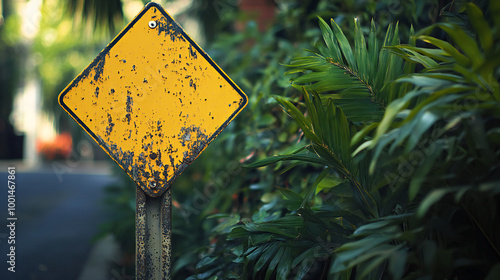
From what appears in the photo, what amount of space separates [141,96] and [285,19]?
2130mm

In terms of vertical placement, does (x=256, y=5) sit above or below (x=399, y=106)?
above

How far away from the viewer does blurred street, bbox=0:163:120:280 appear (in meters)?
3.25

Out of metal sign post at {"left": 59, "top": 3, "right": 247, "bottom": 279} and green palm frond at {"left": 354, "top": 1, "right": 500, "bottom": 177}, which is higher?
metal sign post at {"left": 59, "top": 3, "right": 247, "bottom": 279}

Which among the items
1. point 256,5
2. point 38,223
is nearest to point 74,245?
point 38,223

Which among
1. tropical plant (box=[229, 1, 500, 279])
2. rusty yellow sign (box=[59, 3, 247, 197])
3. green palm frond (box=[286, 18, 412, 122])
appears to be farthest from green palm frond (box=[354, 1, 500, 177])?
rusty yellow sign (box=[59, 3, 247, 197])

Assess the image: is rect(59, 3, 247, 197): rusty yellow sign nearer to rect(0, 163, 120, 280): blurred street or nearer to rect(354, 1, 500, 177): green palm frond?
rect(354, 1, 500, 177): green palm frond

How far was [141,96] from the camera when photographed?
1243mm

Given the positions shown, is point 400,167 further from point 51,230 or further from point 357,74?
point 51,230

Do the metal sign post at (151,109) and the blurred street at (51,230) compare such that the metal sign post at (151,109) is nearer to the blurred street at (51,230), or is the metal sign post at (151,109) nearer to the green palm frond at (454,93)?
the green palm frond at (454,93)

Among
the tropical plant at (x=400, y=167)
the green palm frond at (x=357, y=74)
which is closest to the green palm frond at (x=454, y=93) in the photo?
the tropical plant at (x=400, y=167)

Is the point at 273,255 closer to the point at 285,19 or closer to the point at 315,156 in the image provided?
the point at 315,156

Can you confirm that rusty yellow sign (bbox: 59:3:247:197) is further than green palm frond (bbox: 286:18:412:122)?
No

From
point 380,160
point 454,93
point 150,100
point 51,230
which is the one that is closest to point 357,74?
point 380,160

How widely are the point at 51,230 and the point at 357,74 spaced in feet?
15.0
